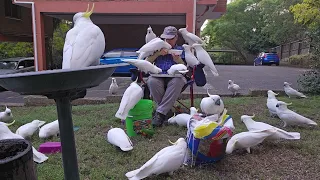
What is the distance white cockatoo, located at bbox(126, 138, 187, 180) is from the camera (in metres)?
2.25

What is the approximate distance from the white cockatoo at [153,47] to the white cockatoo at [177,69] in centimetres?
34

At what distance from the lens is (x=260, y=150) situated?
9.62 ft

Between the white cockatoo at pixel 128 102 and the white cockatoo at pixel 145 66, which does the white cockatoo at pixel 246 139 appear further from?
the white cockatoo at pixel 145 66

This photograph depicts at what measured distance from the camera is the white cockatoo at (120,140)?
2842 mm

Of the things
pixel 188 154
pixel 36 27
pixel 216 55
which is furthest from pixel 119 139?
pixel 216 55

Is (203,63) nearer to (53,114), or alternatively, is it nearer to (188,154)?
(188,154)

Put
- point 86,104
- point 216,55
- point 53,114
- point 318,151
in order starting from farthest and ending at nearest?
point 216,55 < point 86,104 < point 53,114 < point 318,151

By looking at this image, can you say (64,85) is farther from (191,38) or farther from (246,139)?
(191,38)

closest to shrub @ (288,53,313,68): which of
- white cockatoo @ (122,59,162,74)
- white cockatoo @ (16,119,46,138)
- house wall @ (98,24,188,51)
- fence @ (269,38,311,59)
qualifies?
fence @ (269,38,311,59)

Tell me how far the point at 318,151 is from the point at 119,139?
1.94m

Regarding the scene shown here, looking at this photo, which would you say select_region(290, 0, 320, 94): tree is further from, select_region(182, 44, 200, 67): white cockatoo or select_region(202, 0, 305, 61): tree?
select_region(202, 0, 305, 61): tree

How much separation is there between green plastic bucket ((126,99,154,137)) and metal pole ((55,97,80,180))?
59.1 inches

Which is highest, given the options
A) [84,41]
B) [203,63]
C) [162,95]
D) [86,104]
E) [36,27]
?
[36,27]

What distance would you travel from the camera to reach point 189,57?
4.10 metres
